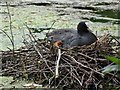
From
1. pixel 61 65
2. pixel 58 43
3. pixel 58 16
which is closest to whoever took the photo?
pixel 61 65

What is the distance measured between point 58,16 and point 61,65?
4237mm

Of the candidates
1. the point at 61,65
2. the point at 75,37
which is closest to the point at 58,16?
the point at 75,37

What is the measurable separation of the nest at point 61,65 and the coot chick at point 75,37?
36cm

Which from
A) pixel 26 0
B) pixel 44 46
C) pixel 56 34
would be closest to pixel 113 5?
pixel 26 0

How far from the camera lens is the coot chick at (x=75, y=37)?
18.4ft

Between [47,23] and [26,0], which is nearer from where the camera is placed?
[47,23]

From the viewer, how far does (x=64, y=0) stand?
1125 cm

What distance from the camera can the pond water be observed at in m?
7.44

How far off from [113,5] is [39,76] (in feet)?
20.4

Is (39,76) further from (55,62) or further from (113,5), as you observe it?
(113,5)

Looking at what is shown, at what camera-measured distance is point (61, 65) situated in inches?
184

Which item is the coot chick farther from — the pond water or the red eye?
the pond water

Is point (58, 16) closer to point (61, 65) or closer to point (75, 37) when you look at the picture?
point (75, 37)

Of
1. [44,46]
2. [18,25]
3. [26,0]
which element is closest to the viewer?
[44,46]
